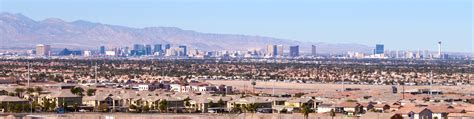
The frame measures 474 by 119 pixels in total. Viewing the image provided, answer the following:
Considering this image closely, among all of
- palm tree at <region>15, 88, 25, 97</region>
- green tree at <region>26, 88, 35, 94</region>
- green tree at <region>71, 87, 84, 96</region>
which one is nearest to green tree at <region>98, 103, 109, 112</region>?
green tree at <region>71, 87, 84, 96</region>

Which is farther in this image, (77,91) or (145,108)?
(77,91)

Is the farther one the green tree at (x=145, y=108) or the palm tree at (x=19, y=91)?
the palm tree at (x=19, y=91)

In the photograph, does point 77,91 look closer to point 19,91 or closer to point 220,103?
point 19,91

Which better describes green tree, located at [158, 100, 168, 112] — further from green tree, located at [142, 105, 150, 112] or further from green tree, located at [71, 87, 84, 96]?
green tree, located at [71, 87, 84, 96]

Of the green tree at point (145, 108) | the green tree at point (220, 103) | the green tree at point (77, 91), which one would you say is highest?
the green tree at point (77, 91)

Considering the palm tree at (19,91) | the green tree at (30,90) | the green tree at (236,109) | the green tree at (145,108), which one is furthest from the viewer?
the green tree at (30,90)

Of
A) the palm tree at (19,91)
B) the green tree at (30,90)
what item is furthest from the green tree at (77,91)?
the palm tree at (19,91)

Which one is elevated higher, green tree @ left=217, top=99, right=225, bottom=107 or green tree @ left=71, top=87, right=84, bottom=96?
green tree @ left=71, top=87, right=84, bottom=96

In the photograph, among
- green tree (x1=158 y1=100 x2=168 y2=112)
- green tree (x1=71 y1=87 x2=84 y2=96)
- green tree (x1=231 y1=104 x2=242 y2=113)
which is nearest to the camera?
green tree (x1=231 y1=104 x2=242 y2=113)

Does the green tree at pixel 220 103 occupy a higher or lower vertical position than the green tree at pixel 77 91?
lower

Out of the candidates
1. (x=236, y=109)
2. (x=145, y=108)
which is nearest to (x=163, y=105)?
(x=145, y=108)

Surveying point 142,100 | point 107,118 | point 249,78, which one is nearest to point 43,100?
point 142,100

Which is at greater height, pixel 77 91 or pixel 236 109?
pixel 77 91

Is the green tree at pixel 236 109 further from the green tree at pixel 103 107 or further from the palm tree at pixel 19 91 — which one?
the palm tree at pixel 19 91
